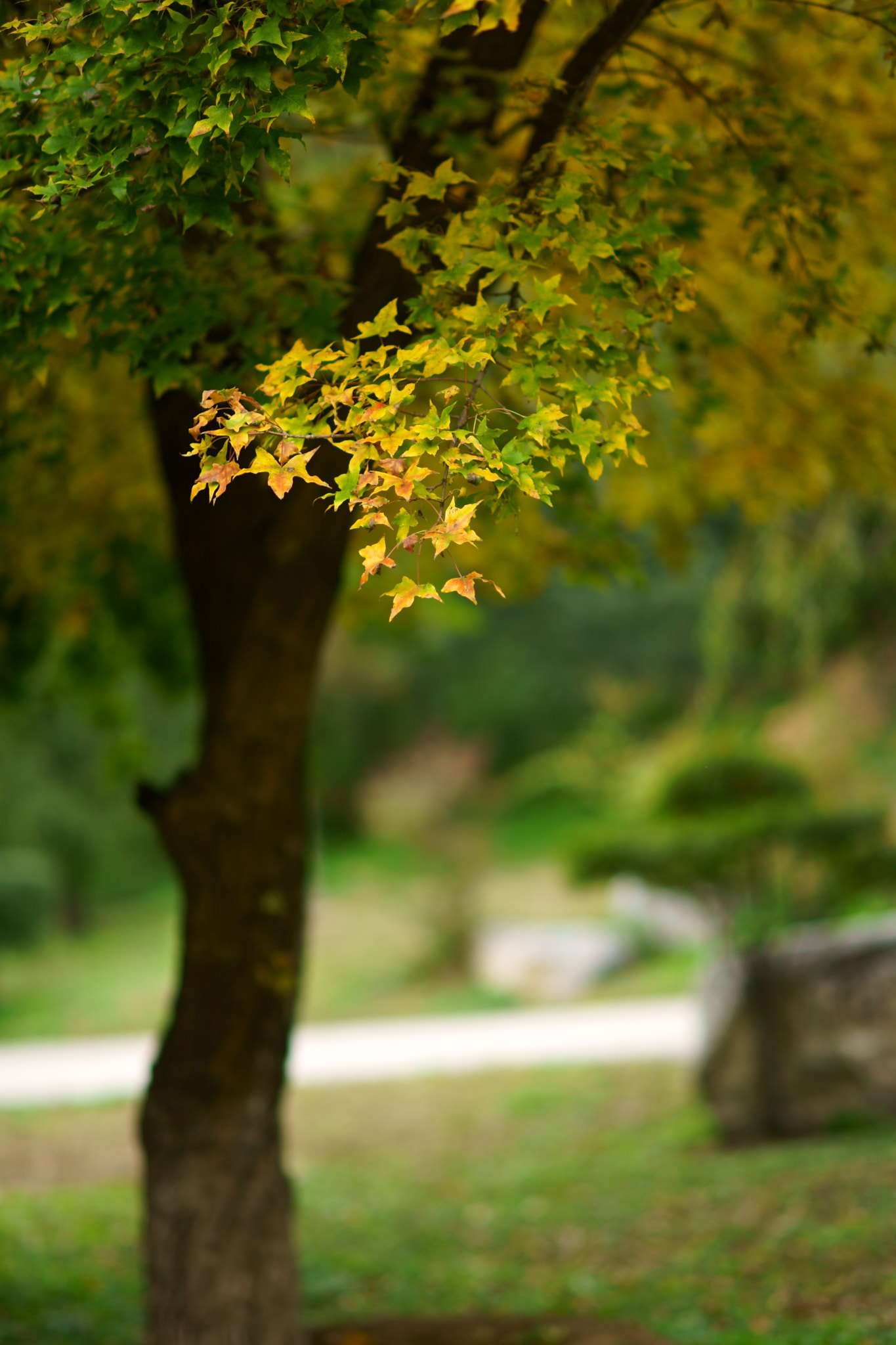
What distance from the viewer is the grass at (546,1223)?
456cm

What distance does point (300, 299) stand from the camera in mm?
3066

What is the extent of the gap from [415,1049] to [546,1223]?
4267 millimetres

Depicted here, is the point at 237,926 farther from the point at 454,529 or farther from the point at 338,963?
the point at 338,963

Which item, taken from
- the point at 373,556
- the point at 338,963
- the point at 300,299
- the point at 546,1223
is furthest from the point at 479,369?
the point at 338,963

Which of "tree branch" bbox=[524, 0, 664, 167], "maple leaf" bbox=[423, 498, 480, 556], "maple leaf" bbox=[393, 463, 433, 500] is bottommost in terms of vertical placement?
"maple leaf" bbox=[423, 498, 480, 556]

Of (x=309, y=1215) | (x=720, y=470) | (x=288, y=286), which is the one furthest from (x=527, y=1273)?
(x=288, y=286)

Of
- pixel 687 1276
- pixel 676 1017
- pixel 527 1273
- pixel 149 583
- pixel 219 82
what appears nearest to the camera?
pixel 219 82

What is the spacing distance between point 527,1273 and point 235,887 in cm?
266

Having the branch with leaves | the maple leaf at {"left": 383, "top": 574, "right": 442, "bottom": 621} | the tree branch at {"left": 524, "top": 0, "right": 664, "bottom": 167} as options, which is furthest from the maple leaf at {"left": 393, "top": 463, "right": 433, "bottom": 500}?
the tree branch at {"left": 524, "top": 0, "right": 664, "bottom": 167}

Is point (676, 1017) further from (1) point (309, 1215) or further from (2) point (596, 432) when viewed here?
(2) point (596, 432)

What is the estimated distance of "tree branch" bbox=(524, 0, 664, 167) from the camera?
112 inches

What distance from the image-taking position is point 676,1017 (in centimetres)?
1092

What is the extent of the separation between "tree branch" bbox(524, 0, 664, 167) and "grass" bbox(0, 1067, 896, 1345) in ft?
11.8

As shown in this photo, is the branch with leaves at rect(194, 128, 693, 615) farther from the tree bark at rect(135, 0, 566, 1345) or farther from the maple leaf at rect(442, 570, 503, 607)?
the tree bark at rect(135, 0, 566, 1345)
